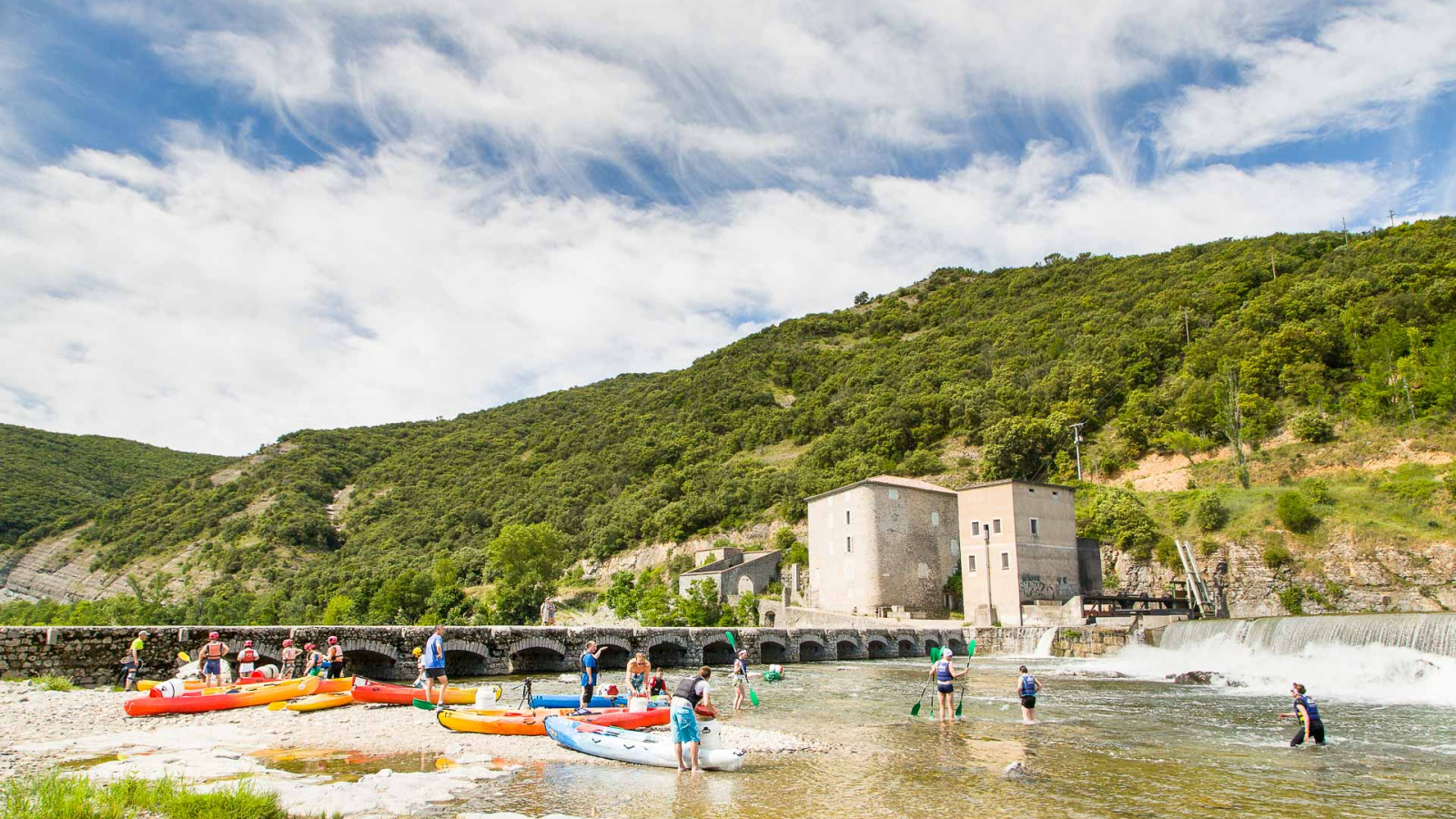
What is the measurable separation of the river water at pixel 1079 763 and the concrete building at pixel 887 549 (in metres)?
26.0

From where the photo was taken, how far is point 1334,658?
27547mm

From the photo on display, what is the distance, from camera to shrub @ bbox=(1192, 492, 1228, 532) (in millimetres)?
51062

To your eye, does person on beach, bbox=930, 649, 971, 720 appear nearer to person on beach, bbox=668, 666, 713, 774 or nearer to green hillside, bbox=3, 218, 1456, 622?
person on beach, bbox=668, 666, 713, 774

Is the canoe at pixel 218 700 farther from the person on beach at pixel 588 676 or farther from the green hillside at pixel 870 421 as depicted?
the green hillside at pixel 870 421

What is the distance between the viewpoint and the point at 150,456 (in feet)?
512

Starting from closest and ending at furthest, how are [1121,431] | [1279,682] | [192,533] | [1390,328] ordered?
[1279,682] < [1390,328] < [1121,431] < [192,533]

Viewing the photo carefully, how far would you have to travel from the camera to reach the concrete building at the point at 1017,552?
4806 cm

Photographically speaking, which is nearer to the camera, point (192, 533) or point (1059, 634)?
point (1059, 634)

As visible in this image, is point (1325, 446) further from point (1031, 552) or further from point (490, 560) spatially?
point (490, 560)

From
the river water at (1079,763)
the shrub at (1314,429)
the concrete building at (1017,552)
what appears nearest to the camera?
the river water at (1079,763)

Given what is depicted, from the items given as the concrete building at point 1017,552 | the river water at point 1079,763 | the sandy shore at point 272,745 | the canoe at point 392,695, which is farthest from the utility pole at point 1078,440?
the canoe at point 392,695

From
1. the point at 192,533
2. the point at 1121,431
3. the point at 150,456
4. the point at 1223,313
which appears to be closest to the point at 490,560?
the point at 192,533

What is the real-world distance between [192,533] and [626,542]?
63.2 m

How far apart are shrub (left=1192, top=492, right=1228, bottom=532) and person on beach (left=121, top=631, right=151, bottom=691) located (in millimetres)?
54692
